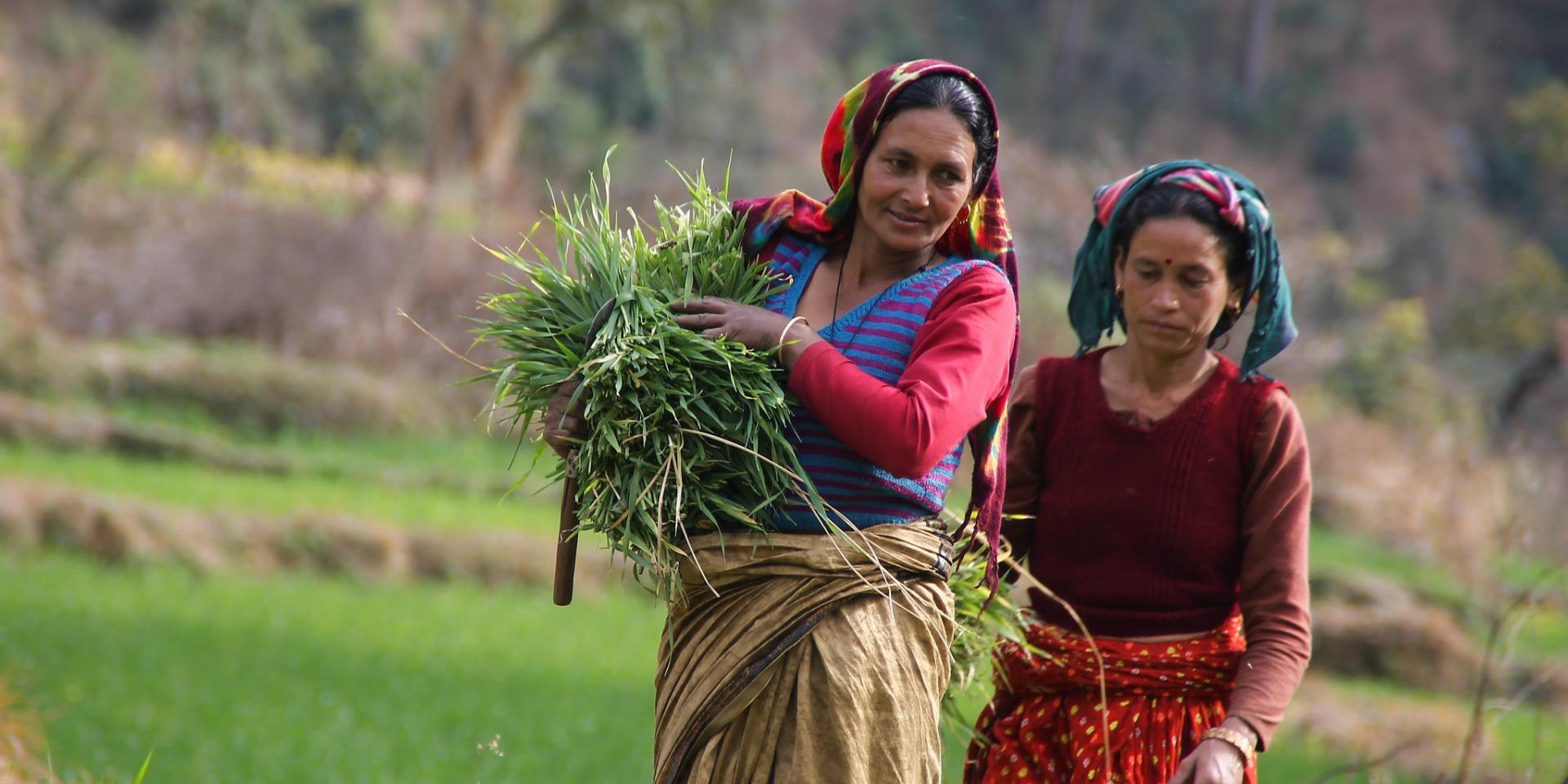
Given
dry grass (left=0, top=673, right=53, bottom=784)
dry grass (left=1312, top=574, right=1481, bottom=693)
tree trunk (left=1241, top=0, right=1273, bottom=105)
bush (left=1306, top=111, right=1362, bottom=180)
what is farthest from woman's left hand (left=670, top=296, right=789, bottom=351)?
tree trunk (left=1241, top=0, right=1273, bottom=105)

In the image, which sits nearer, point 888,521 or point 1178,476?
point 888,521

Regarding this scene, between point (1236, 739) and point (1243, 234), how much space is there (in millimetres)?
911

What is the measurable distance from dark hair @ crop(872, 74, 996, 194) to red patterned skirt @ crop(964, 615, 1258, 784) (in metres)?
0.98

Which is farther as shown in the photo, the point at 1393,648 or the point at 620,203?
the point at 620,203

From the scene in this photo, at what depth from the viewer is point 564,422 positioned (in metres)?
2.46

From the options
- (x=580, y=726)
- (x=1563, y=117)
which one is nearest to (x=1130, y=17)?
(x=1563, y=117)

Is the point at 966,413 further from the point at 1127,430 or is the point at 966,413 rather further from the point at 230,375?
the point at 230,375

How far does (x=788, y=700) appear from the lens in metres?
2.43

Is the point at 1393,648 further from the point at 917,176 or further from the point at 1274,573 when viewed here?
the point at 917,176

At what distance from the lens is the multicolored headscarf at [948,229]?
251cm

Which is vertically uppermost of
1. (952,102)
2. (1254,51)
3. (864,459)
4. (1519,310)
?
(1254,51)

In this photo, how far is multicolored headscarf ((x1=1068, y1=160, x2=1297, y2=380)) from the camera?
2766mm

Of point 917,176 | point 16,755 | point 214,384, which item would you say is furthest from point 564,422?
point 214,384

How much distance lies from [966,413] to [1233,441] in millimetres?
731
